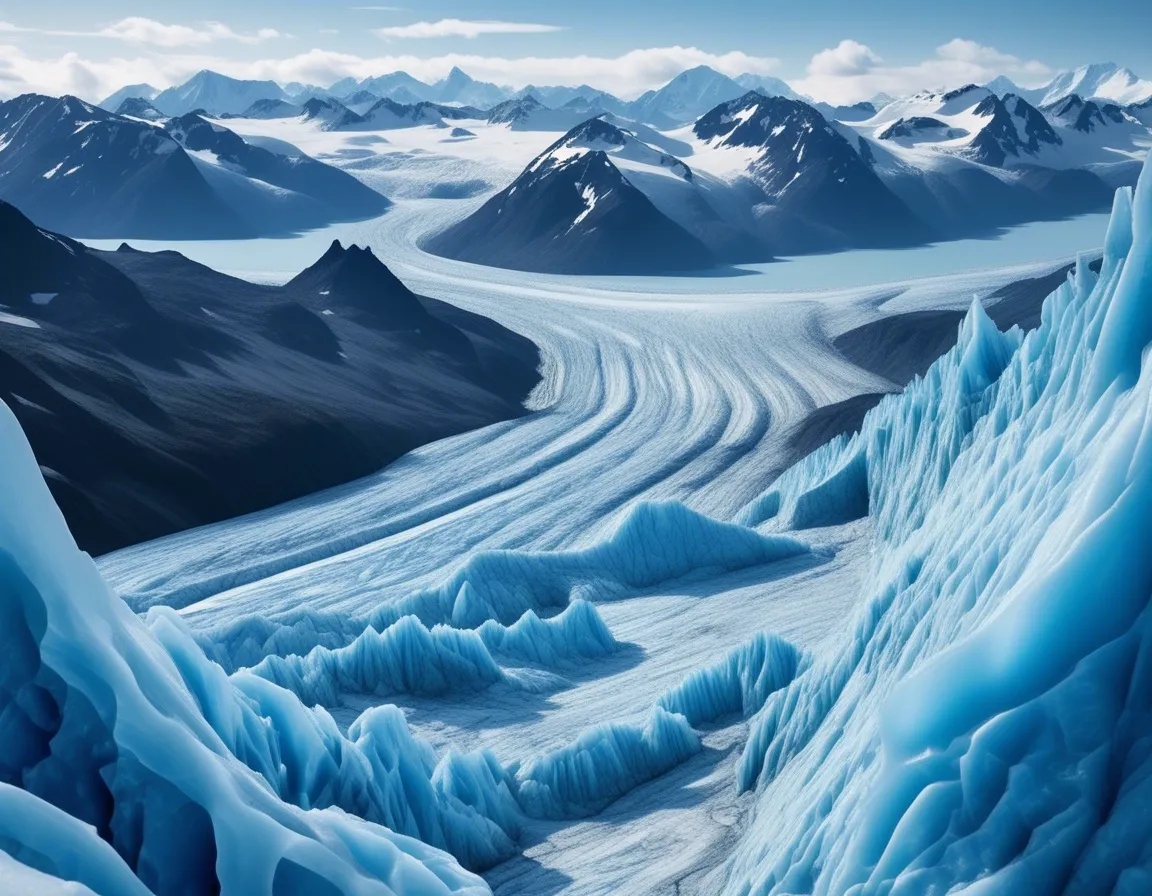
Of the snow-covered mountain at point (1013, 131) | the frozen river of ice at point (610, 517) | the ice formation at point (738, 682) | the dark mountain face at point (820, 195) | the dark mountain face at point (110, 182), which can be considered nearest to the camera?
the frozen river of ice at point (610, 517)

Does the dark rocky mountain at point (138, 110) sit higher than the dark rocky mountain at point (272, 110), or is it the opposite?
the dark rocky mountain at point (272, 110)

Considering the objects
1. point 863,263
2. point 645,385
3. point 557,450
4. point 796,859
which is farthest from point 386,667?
point 863,263

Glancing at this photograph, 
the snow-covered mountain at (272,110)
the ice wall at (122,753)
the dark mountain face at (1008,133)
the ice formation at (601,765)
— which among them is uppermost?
the snow-covered mountain at (272,110)

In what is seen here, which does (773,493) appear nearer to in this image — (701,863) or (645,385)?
(701,863)

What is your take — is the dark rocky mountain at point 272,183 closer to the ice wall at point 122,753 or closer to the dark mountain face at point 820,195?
the dark mountain face at point 820,195

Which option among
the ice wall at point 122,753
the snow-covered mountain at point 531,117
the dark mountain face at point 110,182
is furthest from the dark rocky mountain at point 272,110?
the ice wall at point 122,753

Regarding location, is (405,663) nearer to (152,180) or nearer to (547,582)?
(547,582)
